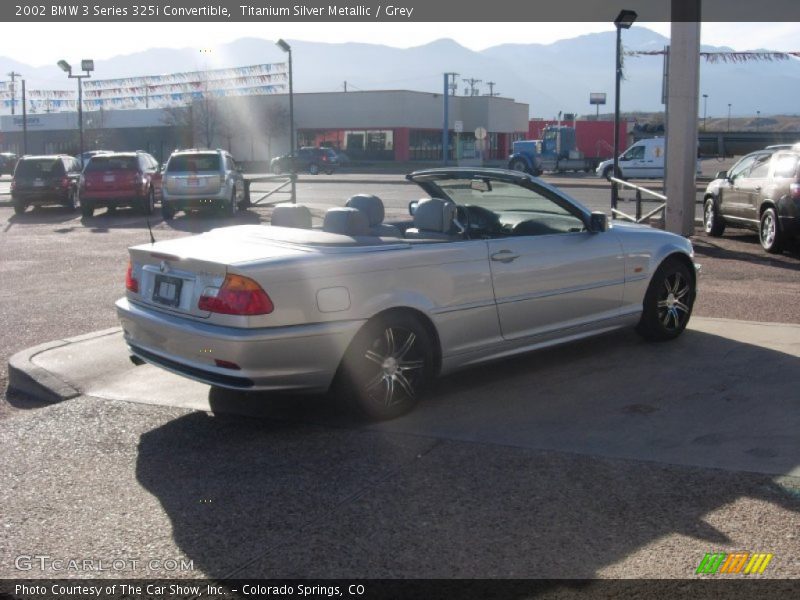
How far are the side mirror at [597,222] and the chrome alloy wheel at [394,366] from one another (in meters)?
1.94

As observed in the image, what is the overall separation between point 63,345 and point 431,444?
3.85m

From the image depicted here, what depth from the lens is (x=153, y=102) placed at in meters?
81.0

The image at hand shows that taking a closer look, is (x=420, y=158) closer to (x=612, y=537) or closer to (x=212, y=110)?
(x=212, y=110)

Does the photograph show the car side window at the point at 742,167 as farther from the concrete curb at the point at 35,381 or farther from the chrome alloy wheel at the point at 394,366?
the concrete curb at the point at 35,381

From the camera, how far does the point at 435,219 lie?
655cm

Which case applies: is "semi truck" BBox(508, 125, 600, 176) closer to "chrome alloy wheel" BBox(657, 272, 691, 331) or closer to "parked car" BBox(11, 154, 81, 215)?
"parked car" BBox(11, 154, 81, 215)

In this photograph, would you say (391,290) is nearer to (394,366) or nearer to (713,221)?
(394,366)

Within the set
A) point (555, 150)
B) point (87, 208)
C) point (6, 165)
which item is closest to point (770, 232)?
point (87, 208)

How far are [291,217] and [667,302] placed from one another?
3155 millimetres

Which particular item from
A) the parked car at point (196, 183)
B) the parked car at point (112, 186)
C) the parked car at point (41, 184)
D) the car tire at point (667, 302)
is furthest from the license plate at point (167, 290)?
the parked car at point (41, 184)

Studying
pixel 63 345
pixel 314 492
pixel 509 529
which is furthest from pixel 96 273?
pixel 509 529

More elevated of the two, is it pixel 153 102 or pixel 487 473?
pixel 153 102

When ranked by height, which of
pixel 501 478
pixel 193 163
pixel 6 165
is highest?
pixel 6 165

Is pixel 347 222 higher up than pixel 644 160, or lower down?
lower down
